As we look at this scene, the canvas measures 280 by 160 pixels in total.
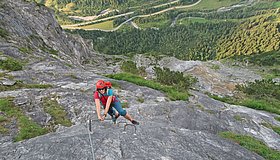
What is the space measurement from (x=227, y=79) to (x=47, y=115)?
90.8 meters

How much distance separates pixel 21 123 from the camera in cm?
1719

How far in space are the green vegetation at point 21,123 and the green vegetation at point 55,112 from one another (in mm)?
1185

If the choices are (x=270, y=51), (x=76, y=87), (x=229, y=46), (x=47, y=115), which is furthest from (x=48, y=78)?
(x=229, y=46)

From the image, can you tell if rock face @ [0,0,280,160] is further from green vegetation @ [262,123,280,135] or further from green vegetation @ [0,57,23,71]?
green vegetation @ [0,57,23,71]

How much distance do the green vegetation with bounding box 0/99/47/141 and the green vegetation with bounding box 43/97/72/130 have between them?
3.89 feet

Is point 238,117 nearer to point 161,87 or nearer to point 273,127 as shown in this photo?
point 273,127

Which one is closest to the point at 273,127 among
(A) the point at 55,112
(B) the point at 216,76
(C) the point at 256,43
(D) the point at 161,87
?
(D) the point at 161,87

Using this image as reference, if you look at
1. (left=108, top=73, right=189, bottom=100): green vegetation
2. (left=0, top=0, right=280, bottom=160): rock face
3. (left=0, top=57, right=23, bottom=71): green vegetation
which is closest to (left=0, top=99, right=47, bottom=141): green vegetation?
(left=0, top=0, right=280, bottom=160): rock face

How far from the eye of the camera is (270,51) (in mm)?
157125

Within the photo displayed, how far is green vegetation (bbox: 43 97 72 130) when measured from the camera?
18.1 m

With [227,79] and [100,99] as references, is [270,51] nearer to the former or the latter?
[227,79]

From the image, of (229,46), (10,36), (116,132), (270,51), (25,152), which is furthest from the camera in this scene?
(229,46)

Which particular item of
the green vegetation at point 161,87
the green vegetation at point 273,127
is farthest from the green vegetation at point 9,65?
the green vegetation at point 273,127

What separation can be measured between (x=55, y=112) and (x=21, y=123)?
9.07 feet
